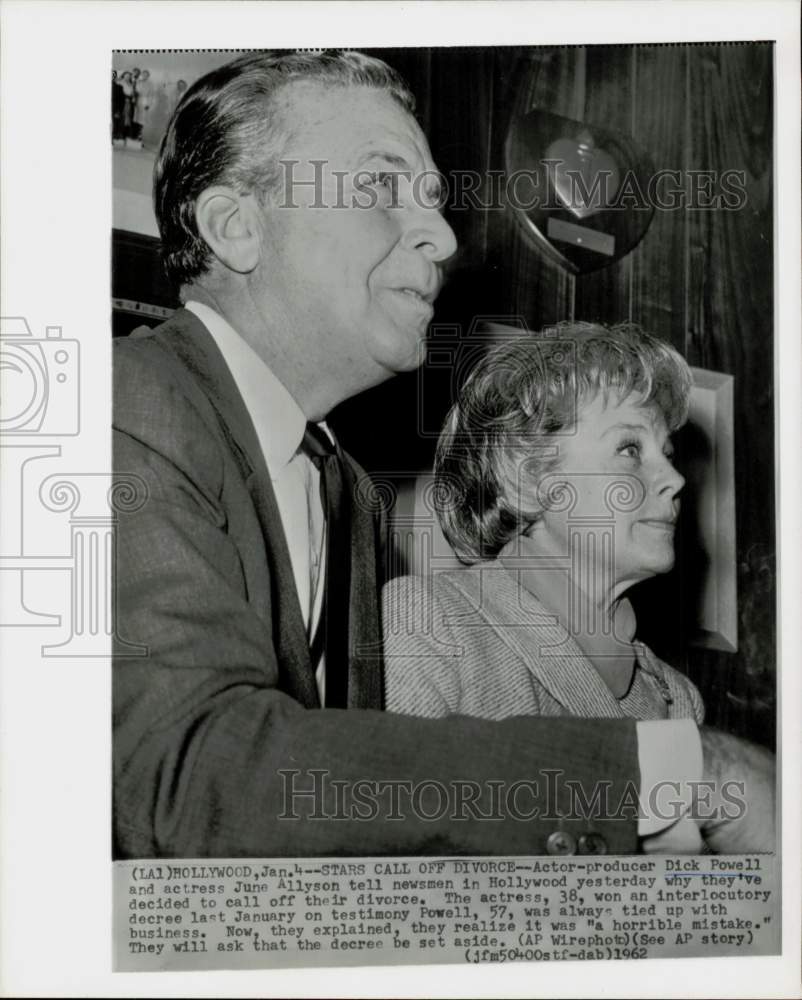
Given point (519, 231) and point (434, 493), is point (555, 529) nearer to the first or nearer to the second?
point (434, 493)

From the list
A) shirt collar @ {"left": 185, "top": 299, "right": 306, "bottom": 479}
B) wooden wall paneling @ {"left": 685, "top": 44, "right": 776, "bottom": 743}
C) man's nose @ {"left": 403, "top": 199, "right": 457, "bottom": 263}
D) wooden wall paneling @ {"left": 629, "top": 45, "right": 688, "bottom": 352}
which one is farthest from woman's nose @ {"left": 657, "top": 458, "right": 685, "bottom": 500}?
shirt collar @ {"left": 185, "top": 299, "right": 306, "bottom": 479}

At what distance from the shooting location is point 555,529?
6.61 feet

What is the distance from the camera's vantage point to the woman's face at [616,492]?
2012 millimetres

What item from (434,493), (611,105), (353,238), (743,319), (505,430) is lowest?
(434,493)

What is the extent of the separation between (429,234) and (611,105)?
0.42 metres

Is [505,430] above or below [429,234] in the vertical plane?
below

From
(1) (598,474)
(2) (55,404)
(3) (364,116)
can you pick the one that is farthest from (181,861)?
(3) (364,116)

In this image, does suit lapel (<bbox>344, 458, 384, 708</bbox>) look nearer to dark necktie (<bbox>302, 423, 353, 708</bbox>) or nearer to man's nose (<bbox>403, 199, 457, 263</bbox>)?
dark necktie (<bbox>302, 423, 353, 708</bbox>)

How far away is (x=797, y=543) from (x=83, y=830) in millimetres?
1372

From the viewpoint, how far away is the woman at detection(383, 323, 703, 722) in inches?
78.0

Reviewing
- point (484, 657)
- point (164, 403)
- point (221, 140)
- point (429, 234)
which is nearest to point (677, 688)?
point (484, 657)

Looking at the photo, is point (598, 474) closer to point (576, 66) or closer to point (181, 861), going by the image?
point (576, 66)

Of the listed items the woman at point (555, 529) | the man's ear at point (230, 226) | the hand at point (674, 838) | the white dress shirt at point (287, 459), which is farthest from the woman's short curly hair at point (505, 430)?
the hand at point (674, 838)

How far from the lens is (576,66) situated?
2.07m
